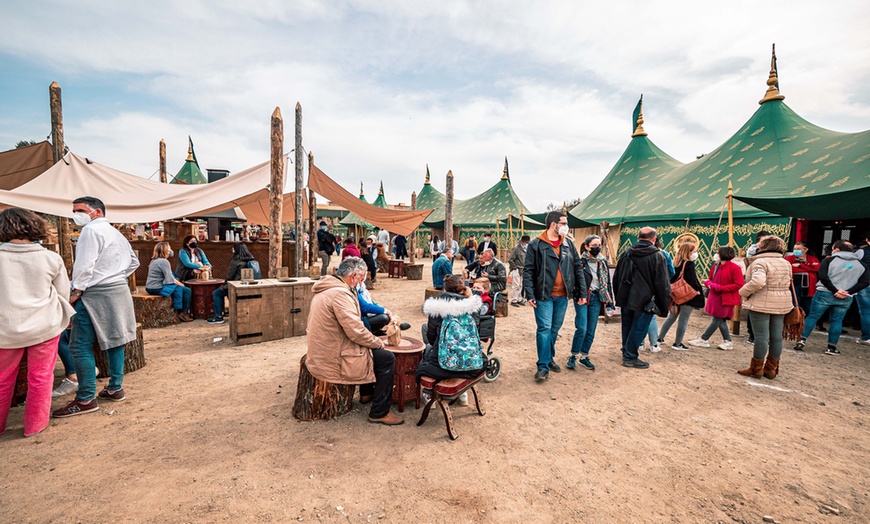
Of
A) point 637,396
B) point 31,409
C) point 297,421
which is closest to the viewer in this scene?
point 31,409

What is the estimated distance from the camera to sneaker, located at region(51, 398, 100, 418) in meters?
3.17

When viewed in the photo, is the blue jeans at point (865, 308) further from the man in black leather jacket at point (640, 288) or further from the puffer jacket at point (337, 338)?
the puffer jacket at point (337, 338)

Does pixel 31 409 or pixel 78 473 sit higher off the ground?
pixel 31 409

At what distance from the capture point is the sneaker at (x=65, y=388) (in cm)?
358

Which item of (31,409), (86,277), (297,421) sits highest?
(86,277)

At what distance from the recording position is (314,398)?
3227 mm

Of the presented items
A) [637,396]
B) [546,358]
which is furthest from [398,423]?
[637,396]

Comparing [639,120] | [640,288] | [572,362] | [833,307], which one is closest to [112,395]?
[572,362]

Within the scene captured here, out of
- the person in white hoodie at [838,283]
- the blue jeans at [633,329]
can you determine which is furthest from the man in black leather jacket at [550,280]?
the person in white hoodie at [838,283]

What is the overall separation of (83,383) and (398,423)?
110 inches

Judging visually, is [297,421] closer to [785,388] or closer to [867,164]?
[785,388]

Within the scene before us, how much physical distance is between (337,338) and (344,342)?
0.23ft

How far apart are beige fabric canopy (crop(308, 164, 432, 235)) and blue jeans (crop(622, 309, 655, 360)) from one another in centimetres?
685

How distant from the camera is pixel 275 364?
15.1ft
